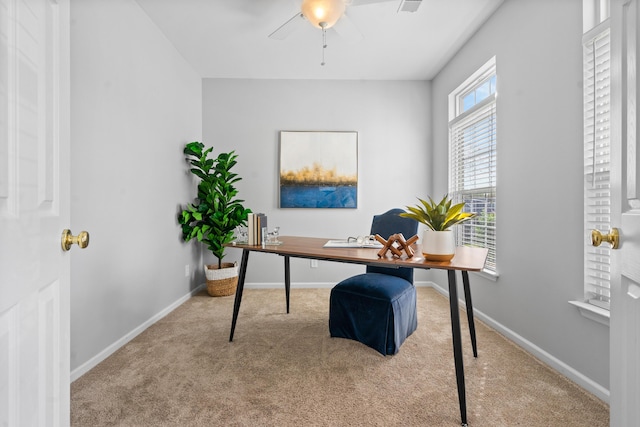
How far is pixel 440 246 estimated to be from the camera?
1499 millimetres

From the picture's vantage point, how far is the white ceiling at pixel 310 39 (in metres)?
2.47

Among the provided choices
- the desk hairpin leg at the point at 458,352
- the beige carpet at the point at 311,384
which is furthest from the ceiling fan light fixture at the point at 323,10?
the beige carpet at the point at 311,384

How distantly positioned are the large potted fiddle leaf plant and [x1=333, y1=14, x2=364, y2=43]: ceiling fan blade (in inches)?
64.4

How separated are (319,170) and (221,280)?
1.75m

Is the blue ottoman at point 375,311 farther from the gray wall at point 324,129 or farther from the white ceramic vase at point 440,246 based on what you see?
the gray wall at point 324,129

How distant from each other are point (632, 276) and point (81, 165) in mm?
2523

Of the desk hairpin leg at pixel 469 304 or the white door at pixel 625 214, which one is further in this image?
the desk hairpin leg at pixel 469 304

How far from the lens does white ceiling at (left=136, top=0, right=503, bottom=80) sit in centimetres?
247

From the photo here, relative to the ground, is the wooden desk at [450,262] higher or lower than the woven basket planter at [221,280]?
higher

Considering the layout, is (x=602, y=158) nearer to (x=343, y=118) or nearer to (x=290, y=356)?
(x=290, y=356)

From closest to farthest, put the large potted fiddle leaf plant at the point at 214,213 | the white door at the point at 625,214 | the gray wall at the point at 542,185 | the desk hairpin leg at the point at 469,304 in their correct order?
the white door at the point at 625,214 → the gray wall at the point at 542,185 → the desk hairpin leg at the point at 469,304 → the large potted fiddle leaf plant at the point at 214,213

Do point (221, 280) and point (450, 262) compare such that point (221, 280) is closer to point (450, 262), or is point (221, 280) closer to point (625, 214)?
point (450, 262)

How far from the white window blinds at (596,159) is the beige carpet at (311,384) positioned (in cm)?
63

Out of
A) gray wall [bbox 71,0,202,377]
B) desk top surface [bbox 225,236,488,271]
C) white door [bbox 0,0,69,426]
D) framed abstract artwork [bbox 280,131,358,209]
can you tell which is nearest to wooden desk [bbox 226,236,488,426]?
desk top surface [bbox 225,236,488,271]
